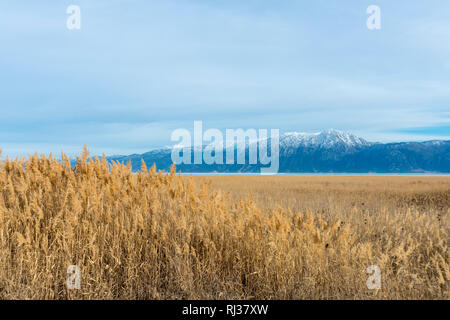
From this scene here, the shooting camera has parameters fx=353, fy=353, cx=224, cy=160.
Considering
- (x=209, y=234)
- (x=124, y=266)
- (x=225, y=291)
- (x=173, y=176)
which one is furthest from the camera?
(x=173, y=176)

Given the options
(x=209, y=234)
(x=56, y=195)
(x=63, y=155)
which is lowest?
(x=209, y=234)

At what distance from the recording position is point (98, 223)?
5.41 meters

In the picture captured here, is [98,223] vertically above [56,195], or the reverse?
[56,195]

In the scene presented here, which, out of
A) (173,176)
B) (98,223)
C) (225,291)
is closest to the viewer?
(225,291)

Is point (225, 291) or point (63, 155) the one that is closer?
point (225, 291)

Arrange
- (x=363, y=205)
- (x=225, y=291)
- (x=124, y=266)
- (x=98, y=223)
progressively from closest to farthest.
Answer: (x=225, y=291) → (x=124, y=266) → (x=98, y=223) → (x=363, y=205)
